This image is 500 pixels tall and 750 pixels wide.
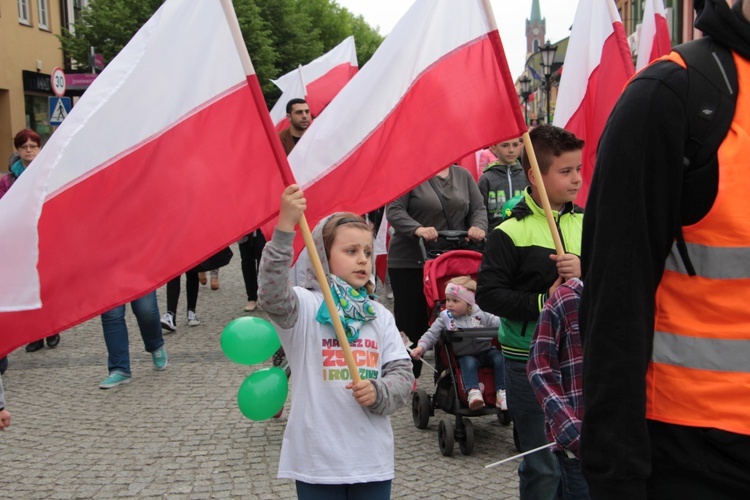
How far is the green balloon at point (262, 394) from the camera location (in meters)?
3.62

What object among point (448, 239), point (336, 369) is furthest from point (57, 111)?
point (336, 369)

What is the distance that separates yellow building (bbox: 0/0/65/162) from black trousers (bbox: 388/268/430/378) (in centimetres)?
2570

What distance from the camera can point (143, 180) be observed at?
11.6 feet

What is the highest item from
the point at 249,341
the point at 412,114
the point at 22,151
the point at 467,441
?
the point at 22,151

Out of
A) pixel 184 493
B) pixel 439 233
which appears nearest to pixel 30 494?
pixel 184 493

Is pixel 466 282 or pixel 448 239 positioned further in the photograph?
pixel 448 239

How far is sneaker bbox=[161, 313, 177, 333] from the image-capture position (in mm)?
10102

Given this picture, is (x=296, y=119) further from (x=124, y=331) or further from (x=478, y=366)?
(x=478, y=366)

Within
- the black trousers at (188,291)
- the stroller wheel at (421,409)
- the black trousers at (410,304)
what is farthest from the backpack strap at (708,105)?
the black trousers at (188,291)

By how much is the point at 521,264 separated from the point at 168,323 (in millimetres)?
6777

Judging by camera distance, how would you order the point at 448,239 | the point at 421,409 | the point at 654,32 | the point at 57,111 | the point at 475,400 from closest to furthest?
the point at 475,400
the point at 421,409
the point at 654,32
the point at 448,239
the point at 57,111

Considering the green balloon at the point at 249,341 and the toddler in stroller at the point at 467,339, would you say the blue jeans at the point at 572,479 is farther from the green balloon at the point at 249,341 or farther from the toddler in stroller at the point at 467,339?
the toddler in stroller at the point at 467,339

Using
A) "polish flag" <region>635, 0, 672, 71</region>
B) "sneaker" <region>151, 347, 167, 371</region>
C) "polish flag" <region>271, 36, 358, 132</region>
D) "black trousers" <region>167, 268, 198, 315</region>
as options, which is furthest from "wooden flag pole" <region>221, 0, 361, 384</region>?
"polish flag" <region>271, 36, 358, 132</region>

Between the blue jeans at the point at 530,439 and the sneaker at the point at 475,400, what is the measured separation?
163 cm
